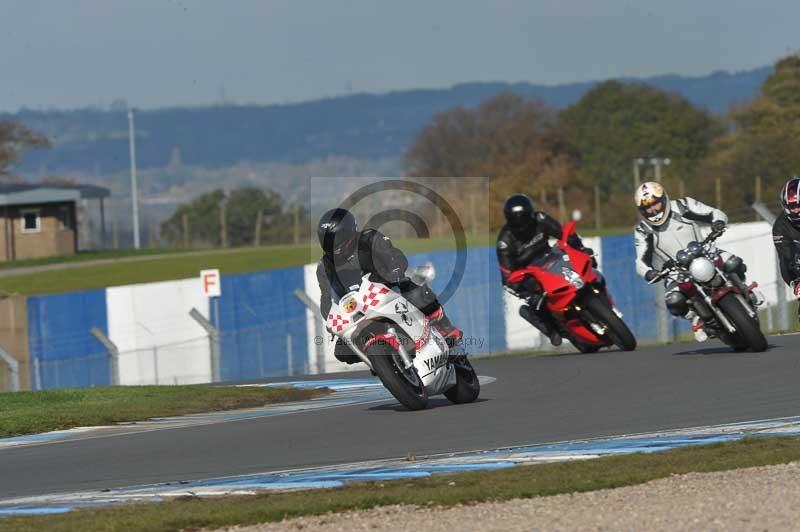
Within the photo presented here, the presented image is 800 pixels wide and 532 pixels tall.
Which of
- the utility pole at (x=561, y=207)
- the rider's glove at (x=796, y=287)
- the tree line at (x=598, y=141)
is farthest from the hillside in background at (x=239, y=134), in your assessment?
the rider's glove at (x=796, y=287)

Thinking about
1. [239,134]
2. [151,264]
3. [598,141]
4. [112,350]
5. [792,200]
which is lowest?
[112,350]

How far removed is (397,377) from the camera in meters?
12.1

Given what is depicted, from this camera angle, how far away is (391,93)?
188 m

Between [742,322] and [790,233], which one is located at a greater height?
[790,233]

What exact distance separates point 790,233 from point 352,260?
191 inches

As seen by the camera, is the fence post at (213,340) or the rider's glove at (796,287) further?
the fence post at (213,340)

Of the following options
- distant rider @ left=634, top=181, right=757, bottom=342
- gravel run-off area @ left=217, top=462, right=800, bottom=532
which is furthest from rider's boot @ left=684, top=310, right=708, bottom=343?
gravel run-off area @ left=217, top=462, right=800, bottom=532

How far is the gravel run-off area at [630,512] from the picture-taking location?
741 centimetres

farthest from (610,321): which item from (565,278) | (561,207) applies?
(561,207)

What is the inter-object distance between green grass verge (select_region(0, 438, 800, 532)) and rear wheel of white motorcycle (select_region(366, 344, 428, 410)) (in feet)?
9.20

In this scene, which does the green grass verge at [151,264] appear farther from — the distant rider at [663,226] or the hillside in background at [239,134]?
the hillside in background at [239,134]

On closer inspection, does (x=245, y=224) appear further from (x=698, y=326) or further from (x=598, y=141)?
(x=698, y=326)

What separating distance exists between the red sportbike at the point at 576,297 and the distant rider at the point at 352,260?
5.13 metres

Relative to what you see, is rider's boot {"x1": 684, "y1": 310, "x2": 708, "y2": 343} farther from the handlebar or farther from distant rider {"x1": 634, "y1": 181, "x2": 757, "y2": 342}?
distant rider {"x1": 634, "y1": 181, "x2": 757, "y2": 342}
